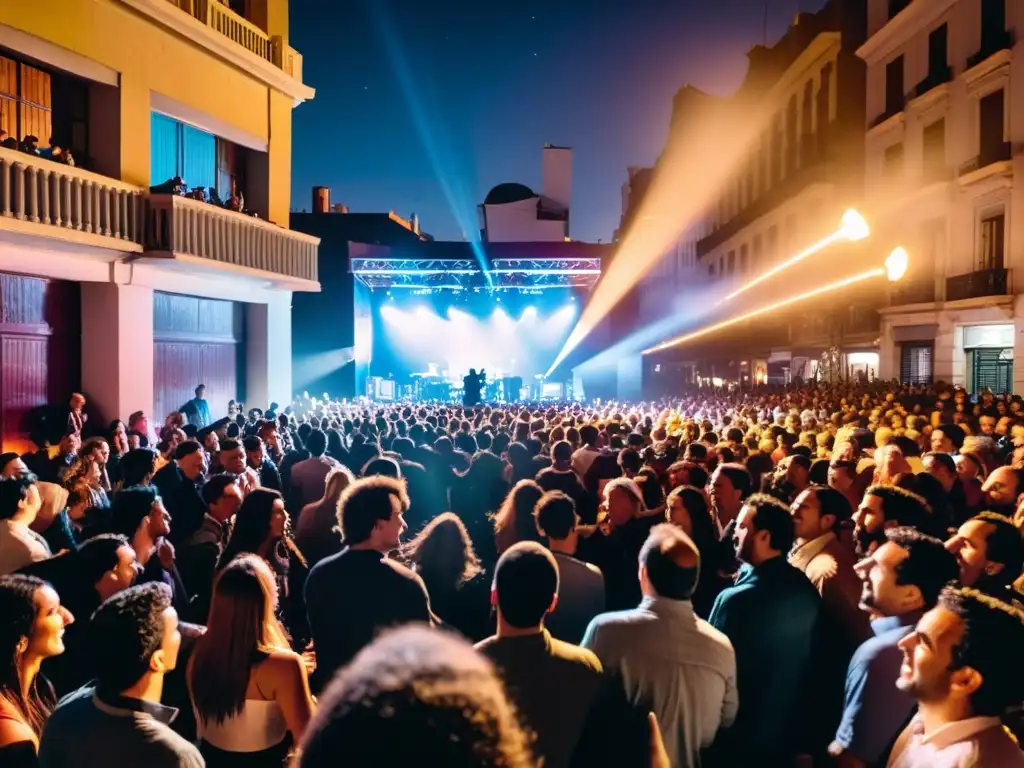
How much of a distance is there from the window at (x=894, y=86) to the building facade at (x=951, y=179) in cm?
5

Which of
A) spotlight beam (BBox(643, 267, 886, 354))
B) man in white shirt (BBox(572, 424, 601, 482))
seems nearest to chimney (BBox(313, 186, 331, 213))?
spotlight beam (BBox(643, 267, 886, 354))

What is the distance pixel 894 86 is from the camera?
28500mm

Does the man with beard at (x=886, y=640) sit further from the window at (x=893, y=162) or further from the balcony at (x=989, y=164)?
the window at (x=893, y=162)

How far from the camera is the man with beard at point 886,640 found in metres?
3.18

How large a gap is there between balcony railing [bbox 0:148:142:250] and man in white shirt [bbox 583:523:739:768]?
1184cm

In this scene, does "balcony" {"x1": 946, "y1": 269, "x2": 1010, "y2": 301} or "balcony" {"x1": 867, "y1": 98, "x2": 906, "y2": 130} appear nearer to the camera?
"balcony" {"x1": 946, "y1": 269, "x2": 1010, "y2": 301}

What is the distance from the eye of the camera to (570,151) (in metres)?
49.1

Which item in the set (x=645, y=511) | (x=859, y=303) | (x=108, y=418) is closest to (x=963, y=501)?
(x=645, y=511)

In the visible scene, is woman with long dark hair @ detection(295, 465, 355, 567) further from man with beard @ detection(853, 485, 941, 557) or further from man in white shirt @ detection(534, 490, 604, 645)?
man with beard @ detection(853, 485, 941, 557)

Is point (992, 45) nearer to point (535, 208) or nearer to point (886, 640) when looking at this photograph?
point (886, 640)

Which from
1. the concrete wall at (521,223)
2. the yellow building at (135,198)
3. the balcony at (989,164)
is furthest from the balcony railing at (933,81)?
the concrete wall at (521,223)

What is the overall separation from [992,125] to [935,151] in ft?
10.0

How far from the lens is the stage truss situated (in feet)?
94.1

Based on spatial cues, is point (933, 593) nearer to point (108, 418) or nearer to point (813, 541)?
point (813, 541)
